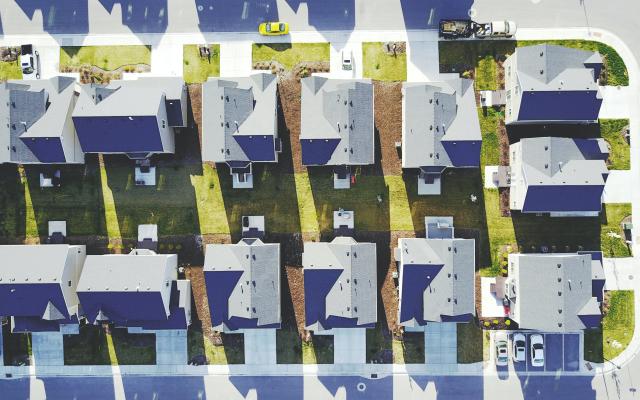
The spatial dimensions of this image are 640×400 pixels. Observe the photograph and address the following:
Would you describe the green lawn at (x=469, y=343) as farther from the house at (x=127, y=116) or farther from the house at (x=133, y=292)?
Answer: the house at (x=127, y=116)

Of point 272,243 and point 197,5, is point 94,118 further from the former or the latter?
point 272,243

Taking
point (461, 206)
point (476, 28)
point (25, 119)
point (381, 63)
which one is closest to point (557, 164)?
point (461, 206)

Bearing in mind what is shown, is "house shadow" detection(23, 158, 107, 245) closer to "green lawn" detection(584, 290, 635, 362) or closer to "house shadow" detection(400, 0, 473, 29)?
"house shadow" detection(400, 0, 473, 29)

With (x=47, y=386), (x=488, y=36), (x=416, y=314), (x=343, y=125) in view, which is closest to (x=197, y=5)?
(x=343, y=125)

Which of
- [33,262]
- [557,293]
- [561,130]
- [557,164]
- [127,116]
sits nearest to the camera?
[127,116]

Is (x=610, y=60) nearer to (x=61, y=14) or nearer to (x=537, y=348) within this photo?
(x=537, y=348)
